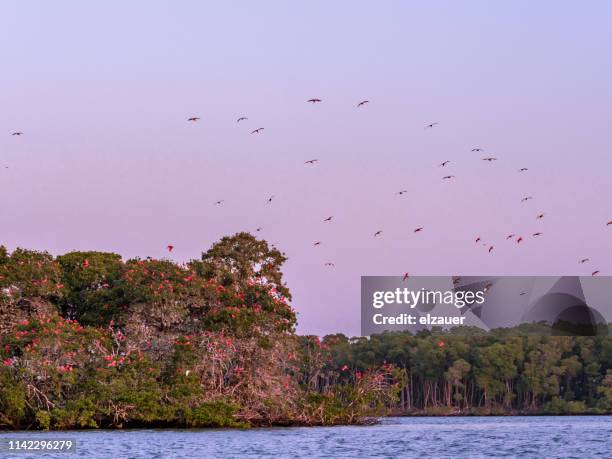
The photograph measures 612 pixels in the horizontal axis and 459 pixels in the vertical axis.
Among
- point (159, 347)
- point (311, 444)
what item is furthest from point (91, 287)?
point (311, 444)

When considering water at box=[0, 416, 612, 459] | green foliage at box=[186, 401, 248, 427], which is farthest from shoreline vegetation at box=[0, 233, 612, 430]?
water at box=[0, 416, 612, 459]

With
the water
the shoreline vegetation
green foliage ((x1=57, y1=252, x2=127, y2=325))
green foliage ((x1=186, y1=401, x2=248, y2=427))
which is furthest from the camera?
green foliage ((x1=57, y1=252, x2=127, y2=325))

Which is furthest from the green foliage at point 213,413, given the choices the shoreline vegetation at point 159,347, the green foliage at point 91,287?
the green foliage at point 91,287

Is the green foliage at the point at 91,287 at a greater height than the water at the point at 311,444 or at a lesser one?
greater

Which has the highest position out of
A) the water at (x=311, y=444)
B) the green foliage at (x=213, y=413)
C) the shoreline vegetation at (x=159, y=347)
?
the shoreline vegetation at (x=159, y=347)

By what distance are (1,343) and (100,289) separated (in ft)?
19.7

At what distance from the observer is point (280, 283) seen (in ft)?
180

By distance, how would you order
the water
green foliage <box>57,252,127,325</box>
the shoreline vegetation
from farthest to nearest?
green foliage <box>57,252,127,325</box> → the shoreline vegetation → the water

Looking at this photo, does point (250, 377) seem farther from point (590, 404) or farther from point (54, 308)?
point (590, 404)

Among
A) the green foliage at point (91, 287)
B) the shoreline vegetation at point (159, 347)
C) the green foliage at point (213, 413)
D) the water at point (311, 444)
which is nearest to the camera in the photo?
the water at point (311, 444)

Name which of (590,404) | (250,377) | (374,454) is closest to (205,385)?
(250,377)

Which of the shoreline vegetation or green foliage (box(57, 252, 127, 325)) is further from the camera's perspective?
green foliage (box(57, 252, 127, 325))

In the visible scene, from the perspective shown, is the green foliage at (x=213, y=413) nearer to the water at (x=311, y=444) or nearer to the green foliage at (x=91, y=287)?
the water at (x=311, y=444)

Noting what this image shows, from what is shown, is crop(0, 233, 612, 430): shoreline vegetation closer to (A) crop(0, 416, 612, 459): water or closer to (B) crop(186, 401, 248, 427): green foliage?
(B) crop(186, 401, 248, 427): green foliage
